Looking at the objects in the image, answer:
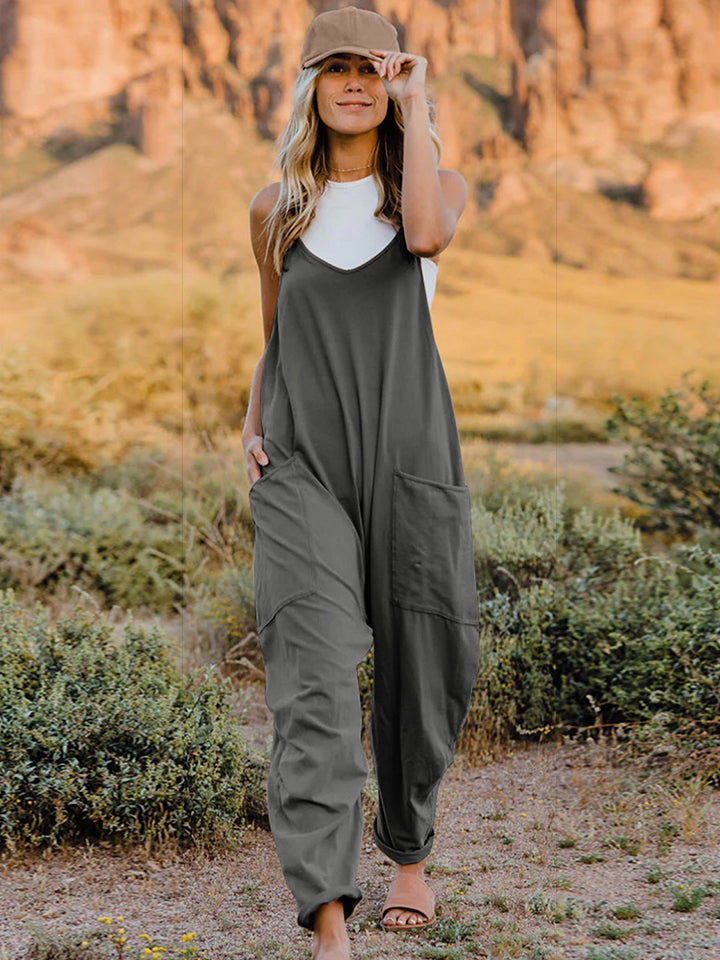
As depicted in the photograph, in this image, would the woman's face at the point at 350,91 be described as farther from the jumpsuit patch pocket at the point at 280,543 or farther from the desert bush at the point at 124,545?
the desert bush at the point at 124,545

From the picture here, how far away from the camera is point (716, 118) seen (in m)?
6.73

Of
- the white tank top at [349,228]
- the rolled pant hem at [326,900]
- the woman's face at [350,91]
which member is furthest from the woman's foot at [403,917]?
the woman's face at [350,91]

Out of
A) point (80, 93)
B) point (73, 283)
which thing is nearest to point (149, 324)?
point (73, 283)

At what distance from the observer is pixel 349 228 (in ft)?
7.25

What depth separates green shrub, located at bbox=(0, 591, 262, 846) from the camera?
105 inches

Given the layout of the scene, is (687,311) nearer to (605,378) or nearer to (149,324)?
(605,378)

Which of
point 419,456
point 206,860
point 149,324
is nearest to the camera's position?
point 419,456

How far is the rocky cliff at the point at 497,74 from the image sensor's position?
683 centimetres

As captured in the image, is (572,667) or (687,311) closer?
(572,667)

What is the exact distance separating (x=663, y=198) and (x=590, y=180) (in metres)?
0.46

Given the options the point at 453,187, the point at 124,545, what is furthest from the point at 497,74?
the point at 453,187

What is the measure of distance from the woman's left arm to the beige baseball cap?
2.2 inches

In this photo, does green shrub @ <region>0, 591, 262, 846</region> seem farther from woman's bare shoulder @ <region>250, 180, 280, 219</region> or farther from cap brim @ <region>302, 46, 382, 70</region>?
cap brim @ <region>302, 46, 382, 70</region>

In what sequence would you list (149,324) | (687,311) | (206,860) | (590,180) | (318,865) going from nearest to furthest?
(318,865), (206,860), (687,311), (590,180), (149,324)
